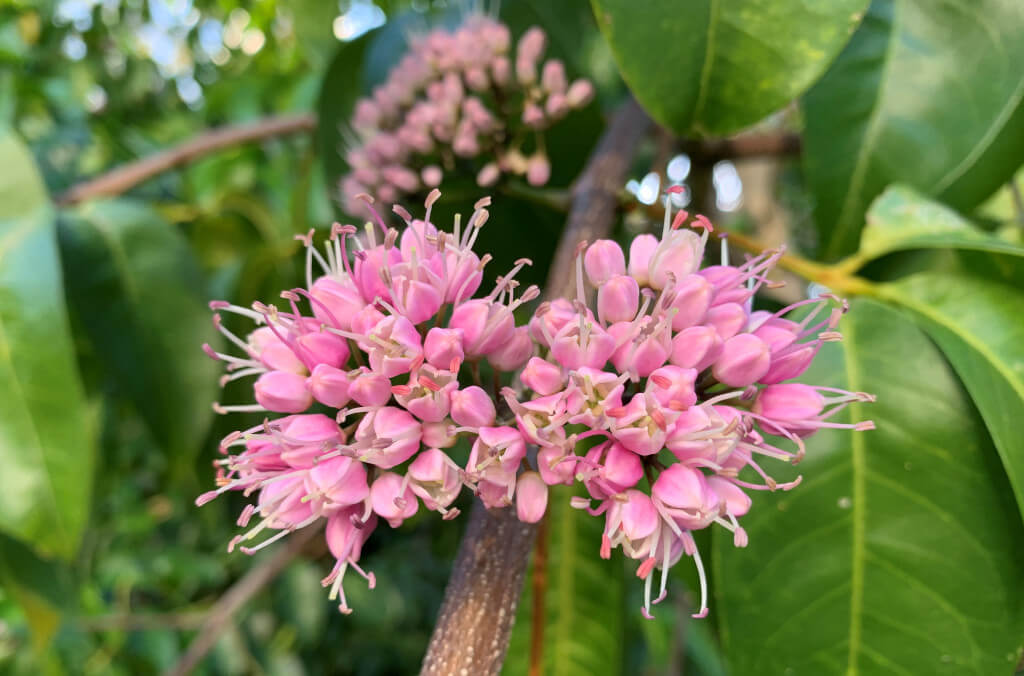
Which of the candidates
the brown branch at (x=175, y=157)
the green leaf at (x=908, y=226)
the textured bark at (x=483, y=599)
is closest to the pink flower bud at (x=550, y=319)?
the textured bark at (x=483, y=599)

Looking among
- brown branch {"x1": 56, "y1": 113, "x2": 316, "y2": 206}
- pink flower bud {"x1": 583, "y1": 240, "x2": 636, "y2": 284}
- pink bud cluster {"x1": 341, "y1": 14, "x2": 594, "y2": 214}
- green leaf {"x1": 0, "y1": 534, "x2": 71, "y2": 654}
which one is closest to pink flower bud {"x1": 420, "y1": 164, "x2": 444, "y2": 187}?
pink bud cluster {"x1": 341, "y1": 14, "x2": 594, "y2": 214}

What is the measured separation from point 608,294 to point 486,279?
7.1 inches

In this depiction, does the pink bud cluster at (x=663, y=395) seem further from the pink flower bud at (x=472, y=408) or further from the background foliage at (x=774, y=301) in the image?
the background foliage at (x=774, y=301)

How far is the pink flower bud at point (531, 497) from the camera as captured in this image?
39cm

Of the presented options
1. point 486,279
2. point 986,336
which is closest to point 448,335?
point 486,279

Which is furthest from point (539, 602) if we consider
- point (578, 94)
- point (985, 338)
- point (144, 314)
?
point (144, 314)

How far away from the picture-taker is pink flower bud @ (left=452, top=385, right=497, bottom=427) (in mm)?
385

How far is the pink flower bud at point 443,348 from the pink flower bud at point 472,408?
0.02 meters

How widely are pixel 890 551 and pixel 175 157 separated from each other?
43.6 inches

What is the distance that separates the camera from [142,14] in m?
2.19

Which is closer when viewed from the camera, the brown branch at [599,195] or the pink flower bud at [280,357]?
the pink flower bud at [280,357]

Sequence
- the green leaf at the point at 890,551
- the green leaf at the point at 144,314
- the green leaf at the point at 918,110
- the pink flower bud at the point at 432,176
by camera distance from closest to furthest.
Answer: the green leaf at the point at 890,551
the green leaf at the point at 918,110
the pink flower bud at the point at 432,176
the green leaf at the point at 144,314

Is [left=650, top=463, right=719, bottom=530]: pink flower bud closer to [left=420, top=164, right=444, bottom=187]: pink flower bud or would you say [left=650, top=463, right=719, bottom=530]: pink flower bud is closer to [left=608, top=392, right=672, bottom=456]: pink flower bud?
[left=608, top=392, right=672, bottom=456]: pink flower bud

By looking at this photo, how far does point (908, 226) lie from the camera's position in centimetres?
60
